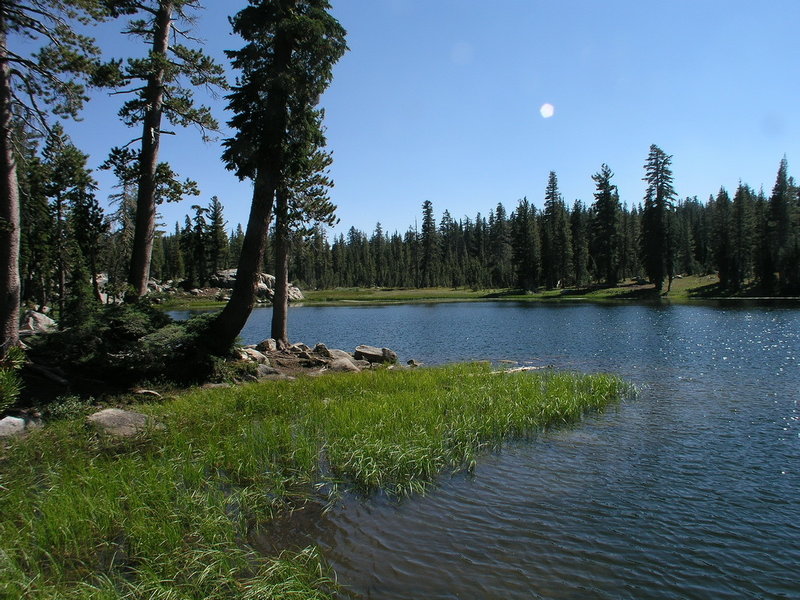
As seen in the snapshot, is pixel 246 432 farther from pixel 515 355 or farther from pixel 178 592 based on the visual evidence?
pixel 515 355

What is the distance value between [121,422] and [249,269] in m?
5.80

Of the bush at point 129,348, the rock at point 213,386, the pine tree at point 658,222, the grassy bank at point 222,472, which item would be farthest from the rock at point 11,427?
the pine tree at point 658,222

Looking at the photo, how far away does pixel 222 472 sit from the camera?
8023mm

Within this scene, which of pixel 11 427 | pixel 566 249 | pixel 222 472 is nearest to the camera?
pixel 222 472

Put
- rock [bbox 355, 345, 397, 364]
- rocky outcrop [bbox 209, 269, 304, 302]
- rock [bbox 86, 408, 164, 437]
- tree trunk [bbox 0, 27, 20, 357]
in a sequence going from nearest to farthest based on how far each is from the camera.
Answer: rock [bbox 86, 408, 164, 437], tree trunk [bbox 0, 27, 20, 357], rock [bbox 355, 345, 397, 364], rocky outcrop [bbox 209, 269, 304, 302]

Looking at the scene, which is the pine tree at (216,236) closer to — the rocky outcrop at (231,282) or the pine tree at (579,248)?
the rocky outcrop at (231,282)

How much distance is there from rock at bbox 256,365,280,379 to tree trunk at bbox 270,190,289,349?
4570 millimetres

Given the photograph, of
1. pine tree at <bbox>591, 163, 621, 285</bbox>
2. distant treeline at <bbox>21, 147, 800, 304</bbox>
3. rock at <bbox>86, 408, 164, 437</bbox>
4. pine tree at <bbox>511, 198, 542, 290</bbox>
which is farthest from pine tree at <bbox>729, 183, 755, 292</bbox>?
rock at <bbox>86, 408, 164, 437</bbox>

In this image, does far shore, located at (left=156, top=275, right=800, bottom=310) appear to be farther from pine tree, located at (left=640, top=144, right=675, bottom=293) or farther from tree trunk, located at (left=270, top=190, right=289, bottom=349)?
tree trunk, located at (left=270, top=190, right=289, bottom=349)

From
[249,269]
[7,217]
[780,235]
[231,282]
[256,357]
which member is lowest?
[256,357]

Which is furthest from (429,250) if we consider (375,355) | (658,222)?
(375,355)

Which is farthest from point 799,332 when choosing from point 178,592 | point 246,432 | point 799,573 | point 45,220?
point 45,220

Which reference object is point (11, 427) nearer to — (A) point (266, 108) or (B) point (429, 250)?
(A) point (266, 108)

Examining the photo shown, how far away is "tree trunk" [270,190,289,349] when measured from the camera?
21.2 metres
